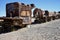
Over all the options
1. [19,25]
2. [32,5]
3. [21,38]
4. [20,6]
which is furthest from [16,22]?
[21,38]

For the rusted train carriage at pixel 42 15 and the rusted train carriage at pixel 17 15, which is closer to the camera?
the rusted train carriage at pixel 17 15

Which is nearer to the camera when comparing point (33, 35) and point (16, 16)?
point (33, 35)

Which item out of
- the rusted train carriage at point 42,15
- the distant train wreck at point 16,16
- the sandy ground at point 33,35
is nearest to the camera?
the sandy ground at point 33,35

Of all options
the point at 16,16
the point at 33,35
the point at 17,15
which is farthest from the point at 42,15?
the point at 33,35

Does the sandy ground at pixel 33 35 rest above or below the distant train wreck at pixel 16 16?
below

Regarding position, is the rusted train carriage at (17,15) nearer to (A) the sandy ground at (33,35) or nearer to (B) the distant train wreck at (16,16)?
(B) the distant train wreck at (16,16)

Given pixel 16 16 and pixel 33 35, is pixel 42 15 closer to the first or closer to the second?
pixel 16 16

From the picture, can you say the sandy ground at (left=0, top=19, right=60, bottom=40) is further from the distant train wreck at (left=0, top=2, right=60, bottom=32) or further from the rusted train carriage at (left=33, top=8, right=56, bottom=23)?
the rusted train carriage at (left=33, top=8, right=56, bottom=23)

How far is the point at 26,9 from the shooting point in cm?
1348

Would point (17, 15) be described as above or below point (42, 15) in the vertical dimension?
above

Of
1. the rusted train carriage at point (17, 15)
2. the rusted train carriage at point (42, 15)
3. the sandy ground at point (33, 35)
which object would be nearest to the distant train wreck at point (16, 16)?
the rusted train carriage at point (17, 15)

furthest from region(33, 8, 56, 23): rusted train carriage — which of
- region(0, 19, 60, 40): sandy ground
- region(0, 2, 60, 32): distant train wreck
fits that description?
region(0, 19, 60, 40): sandy ground

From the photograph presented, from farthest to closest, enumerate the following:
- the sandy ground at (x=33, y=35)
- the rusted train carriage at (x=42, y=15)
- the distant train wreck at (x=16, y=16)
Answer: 1. the rusted train carriage at (x=42, y=15)
2. the distant train wreck at (x=16, y=16)
3. the sandy ground at (x=33, y=35)

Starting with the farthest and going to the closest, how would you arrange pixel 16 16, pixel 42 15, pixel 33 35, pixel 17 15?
pixel 42 15
pixel 17 15
pixel 16 16
pixel 33 35
